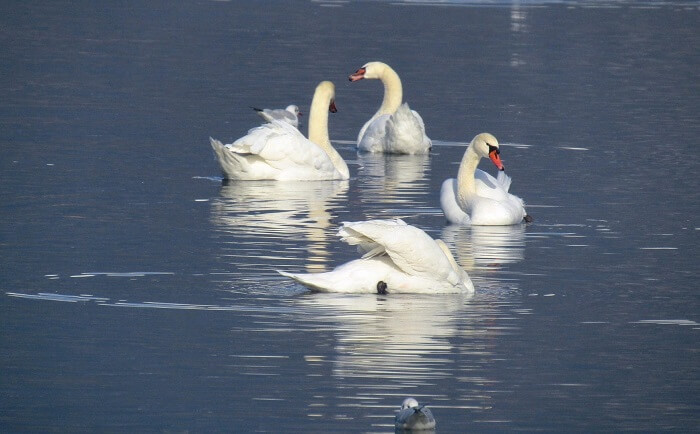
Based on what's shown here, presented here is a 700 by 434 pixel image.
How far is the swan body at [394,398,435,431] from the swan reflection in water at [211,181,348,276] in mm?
4365

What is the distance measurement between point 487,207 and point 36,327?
20.3ft

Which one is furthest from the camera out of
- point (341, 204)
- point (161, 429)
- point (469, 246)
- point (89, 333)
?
point (341, 204)

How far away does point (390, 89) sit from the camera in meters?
24.8

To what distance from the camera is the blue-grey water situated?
31.2 ft

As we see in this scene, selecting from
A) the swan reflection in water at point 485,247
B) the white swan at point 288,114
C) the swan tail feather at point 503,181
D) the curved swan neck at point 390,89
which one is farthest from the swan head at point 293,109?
the swan reflection in water at point 485,247

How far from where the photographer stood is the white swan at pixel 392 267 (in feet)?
39.2

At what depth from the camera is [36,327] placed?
1097cm

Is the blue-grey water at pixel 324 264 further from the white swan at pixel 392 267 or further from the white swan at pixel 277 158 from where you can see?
A: the white swan at pixel 277 158

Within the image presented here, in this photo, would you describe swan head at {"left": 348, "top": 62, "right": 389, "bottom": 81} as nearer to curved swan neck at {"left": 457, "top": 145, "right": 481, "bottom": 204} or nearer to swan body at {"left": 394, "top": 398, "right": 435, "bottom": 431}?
curved swan neck at {"left": 457, "top": 145, "right": 481, "bottom": 204}

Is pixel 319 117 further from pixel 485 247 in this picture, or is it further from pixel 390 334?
pixel 390 334

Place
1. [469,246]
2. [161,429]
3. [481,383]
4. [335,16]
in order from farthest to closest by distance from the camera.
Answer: [335,16] < [469,246] < [481,383] < [161,429]

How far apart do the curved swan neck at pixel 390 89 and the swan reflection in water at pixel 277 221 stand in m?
5.28

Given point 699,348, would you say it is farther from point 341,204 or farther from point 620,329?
point 341,204

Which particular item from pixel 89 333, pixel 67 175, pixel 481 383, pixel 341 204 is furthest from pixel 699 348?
pixel 67 175
